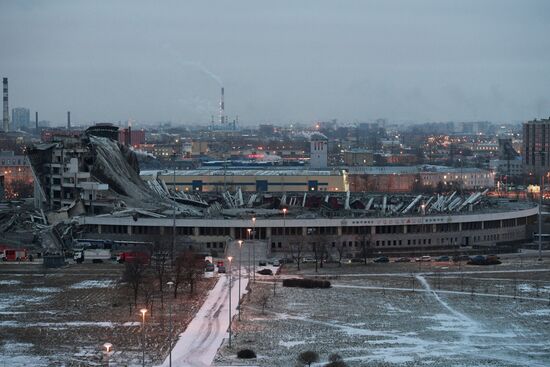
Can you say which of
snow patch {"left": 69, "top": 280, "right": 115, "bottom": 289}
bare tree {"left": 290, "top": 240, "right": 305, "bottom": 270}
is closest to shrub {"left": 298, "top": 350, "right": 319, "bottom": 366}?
snow patch {"left": 69, "top": 280, "right": 115, "bottom": 289}

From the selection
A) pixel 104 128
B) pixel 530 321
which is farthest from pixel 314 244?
pixel 104 128

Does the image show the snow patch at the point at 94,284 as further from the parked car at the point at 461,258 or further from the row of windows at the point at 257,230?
the parked car at the point at 461,258

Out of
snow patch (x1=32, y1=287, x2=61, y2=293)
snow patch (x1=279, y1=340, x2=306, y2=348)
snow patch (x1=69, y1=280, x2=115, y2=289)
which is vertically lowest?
snow patch (x1=279, y1=340, x2=306, y2=348)

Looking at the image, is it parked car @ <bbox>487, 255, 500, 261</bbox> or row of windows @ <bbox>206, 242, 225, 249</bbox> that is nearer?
parked car @ <bbox>487, 255, 500, 261</bbox>

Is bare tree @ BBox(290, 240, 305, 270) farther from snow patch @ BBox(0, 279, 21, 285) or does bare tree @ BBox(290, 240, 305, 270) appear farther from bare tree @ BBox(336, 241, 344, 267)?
snow patch @ BBox(0, 279, 21, 285)

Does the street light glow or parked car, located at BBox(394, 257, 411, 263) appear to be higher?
parked car, located at BBox(394, 257, 411, 263)

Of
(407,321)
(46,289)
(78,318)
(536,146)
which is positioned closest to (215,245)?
(46,289)

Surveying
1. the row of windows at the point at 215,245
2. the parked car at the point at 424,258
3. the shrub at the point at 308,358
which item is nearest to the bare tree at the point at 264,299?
the shrub at the point at 308,358
